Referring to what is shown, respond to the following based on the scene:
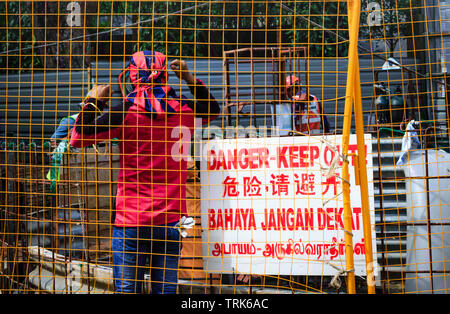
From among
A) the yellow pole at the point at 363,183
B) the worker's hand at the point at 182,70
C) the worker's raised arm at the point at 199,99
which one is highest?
the worker's hand at the point at 182,70

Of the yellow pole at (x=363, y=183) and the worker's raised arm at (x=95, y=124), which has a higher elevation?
the worker's raised arm at (x=95, y=124)

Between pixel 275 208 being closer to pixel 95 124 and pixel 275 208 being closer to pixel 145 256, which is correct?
pixel 145 256

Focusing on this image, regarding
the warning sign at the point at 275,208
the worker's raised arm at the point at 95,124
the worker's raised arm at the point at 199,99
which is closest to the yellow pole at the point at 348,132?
the warning sign at the point at 275,208

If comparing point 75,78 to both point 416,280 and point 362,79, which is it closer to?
point 362,79

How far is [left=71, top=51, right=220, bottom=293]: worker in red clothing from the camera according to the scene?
4398 mm

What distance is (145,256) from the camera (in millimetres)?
4500

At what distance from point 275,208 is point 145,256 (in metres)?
1.27

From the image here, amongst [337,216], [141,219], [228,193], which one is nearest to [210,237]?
[228,193]

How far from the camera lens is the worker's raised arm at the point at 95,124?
4.35 m

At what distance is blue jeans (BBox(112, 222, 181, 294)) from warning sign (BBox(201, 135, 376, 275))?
1.89 feet

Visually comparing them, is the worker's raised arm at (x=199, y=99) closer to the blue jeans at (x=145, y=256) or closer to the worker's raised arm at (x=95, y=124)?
the worker's raised arm at (x=95, y=124)

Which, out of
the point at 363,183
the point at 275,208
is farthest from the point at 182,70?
the point at 363,183
